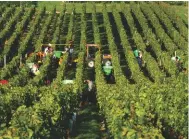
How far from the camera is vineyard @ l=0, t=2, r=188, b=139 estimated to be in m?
13.6

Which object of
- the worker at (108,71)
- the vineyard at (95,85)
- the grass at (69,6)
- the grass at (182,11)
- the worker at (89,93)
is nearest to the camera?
the vineyard at (95,85)

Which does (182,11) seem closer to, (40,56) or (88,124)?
(40,56)

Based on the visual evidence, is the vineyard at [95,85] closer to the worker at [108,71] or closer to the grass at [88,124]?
the grass at [88,124]

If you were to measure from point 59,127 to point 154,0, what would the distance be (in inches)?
1556

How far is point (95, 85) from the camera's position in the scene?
23.9 meters

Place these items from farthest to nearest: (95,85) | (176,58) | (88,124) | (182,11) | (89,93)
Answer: (182,11) → (176,58) → (95,85) → (89,93) → (88,124)

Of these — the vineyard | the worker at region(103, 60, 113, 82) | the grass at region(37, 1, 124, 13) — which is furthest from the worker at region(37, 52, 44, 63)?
the grass at region(37, 1, 124, 13)

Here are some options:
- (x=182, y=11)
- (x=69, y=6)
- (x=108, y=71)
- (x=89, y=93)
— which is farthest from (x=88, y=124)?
(x=69, y=6)

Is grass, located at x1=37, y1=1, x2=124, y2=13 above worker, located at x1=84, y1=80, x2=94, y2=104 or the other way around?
the other way around

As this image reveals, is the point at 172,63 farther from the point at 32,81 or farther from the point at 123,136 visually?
the point at 123,136

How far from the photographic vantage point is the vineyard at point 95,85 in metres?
13.6

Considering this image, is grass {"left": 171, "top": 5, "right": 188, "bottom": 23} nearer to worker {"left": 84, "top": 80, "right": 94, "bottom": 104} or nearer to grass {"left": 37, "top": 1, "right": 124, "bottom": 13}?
grass {"left": 37, "top": 1, "right": 124, "bottom": 13}

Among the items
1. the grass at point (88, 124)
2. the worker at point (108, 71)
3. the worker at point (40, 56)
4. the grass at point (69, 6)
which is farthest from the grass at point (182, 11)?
the grass at point (88, 124)

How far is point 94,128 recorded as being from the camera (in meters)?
18.6
